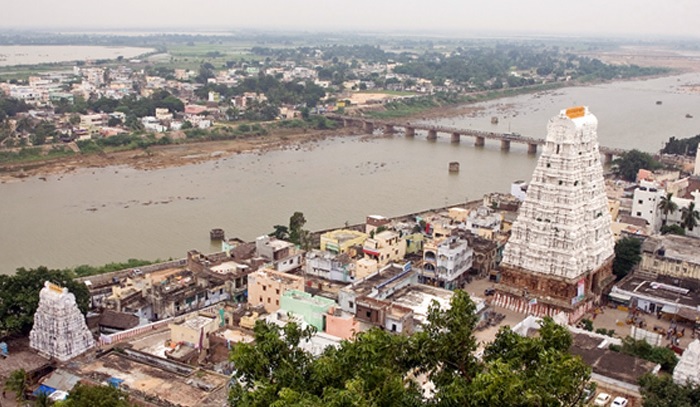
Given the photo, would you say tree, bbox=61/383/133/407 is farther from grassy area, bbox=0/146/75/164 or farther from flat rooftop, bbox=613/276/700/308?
Result: grassy area, bbox=0/146/75/164

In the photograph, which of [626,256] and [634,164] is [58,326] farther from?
[634,164]

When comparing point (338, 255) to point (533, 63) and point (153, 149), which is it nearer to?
point (153, 149)

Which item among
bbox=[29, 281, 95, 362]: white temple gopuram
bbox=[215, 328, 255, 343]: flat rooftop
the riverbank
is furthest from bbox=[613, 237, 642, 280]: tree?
the riverbank

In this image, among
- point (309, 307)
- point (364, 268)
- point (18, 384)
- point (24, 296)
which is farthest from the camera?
point (364, 268)

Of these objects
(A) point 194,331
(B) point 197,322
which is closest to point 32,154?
(B) point 197,322

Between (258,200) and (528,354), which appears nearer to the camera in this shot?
(528,354)

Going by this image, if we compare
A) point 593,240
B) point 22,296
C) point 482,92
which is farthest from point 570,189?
point 482,92
